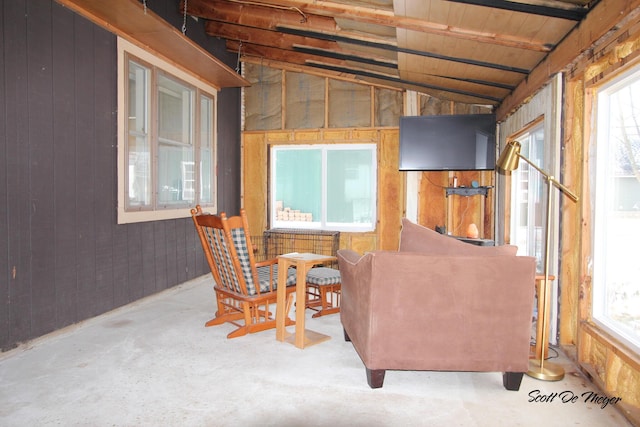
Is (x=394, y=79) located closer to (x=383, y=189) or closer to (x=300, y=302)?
(x=383, y=189)

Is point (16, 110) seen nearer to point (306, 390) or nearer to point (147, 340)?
point (147, 340)

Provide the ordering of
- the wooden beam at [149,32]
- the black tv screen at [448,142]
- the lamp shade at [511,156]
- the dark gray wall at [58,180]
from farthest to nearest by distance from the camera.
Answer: the black tv screen at [448,142], the wooden beam at [149,32], the dark gray wall at [58,180], the lamp shade at [511,156]

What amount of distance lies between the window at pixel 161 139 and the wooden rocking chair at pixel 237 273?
0.98 m

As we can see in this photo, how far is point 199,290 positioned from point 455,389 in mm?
3362

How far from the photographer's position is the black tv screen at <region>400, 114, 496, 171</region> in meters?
4.90

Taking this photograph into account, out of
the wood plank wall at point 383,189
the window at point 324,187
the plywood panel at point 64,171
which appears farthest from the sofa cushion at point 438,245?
the window at point 324,187

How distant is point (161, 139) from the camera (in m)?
4.54

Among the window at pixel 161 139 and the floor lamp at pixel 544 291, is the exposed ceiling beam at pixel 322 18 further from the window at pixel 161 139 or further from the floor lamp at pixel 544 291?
the floor lamp at pixel 544 291

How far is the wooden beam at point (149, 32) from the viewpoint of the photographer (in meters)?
3.36

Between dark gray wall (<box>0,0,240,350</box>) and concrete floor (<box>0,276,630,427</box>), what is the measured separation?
38 cm

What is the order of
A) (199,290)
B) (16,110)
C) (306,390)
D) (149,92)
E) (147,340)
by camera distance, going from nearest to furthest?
(306,390) < (16,110) < (147,340) < (149,92) < (199,290)

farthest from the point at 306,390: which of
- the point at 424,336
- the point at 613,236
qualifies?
the point at 613,236

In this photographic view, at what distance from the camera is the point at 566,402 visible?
2297mm

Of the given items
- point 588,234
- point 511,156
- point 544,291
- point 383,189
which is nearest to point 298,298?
point 544,291
